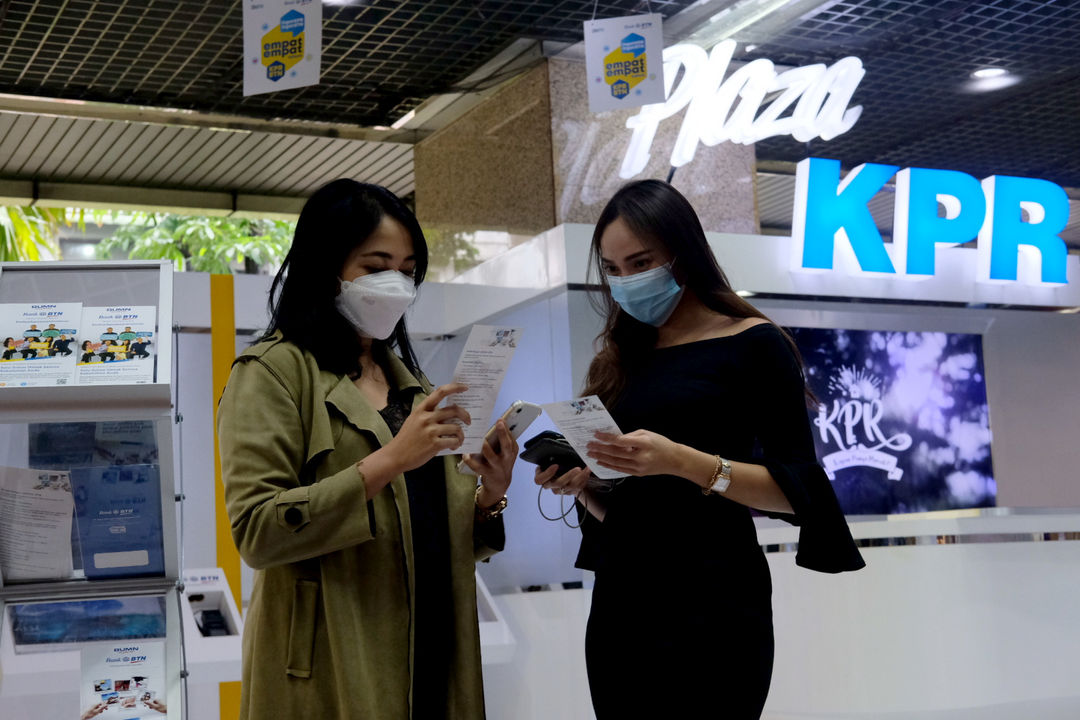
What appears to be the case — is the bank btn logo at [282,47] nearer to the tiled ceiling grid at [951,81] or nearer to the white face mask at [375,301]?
the white face mask at [375,301]

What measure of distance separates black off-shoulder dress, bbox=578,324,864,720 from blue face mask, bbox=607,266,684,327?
0.14m

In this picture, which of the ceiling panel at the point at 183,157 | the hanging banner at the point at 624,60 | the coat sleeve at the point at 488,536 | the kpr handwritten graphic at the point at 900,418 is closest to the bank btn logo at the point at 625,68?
the hanging banner at the point at 624,60

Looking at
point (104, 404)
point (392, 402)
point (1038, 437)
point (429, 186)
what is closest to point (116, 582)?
point (104, 404)

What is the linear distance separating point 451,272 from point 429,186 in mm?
596

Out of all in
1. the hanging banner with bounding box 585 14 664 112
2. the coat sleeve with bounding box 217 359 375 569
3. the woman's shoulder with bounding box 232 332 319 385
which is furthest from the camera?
the hanging banner with bounding box 585 14 664 112

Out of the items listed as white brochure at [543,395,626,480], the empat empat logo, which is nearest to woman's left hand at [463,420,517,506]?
white brochure at [543,395,626,480]

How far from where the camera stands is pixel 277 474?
1868 millimetres

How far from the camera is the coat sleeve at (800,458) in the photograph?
2.19m

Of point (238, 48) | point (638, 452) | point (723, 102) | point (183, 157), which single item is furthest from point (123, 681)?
point (183, 157)

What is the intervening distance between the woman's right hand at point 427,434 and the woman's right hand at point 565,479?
46 centimetres

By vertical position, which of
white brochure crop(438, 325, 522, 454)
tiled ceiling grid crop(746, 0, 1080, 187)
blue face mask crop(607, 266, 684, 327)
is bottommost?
white brochure crop(438, 325, 522, 454)

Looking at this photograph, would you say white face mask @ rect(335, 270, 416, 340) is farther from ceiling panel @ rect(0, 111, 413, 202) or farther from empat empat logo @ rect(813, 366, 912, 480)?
ceiling panel @ rect(0, 111, 413, 202)

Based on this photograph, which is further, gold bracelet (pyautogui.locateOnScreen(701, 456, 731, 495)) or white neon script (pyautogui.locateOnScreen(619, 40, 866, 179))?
white neon script (pyautogui.locateOnScreen(619, 40, 866, 179))

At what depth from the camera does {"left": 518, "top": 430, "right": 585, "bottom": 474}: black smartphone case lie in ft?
7.64
